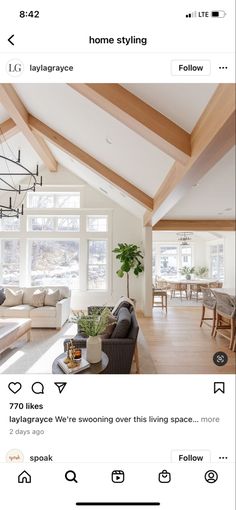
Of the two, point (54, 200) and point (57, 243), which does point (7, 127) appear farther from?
point (57, 243)

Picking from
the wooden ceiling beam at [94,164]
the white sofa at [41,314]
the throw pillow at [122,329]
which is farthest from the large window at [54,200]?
the throw pillow at [122,329]

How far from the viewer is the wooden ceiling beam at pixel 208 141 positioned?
953 millimetres

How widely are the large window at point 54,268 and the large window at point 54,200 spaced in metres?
0.96

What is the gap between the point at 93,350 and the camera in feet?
5.40

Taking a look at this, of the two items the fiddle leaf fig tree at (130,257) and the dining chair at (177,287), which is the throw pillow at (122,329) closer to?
the fiddle leaf fig tree at (130,257)

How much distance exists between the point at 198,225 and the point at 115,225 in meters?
4.34

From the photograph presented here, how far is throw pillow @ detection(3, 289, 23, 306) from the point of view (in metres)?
4.83
